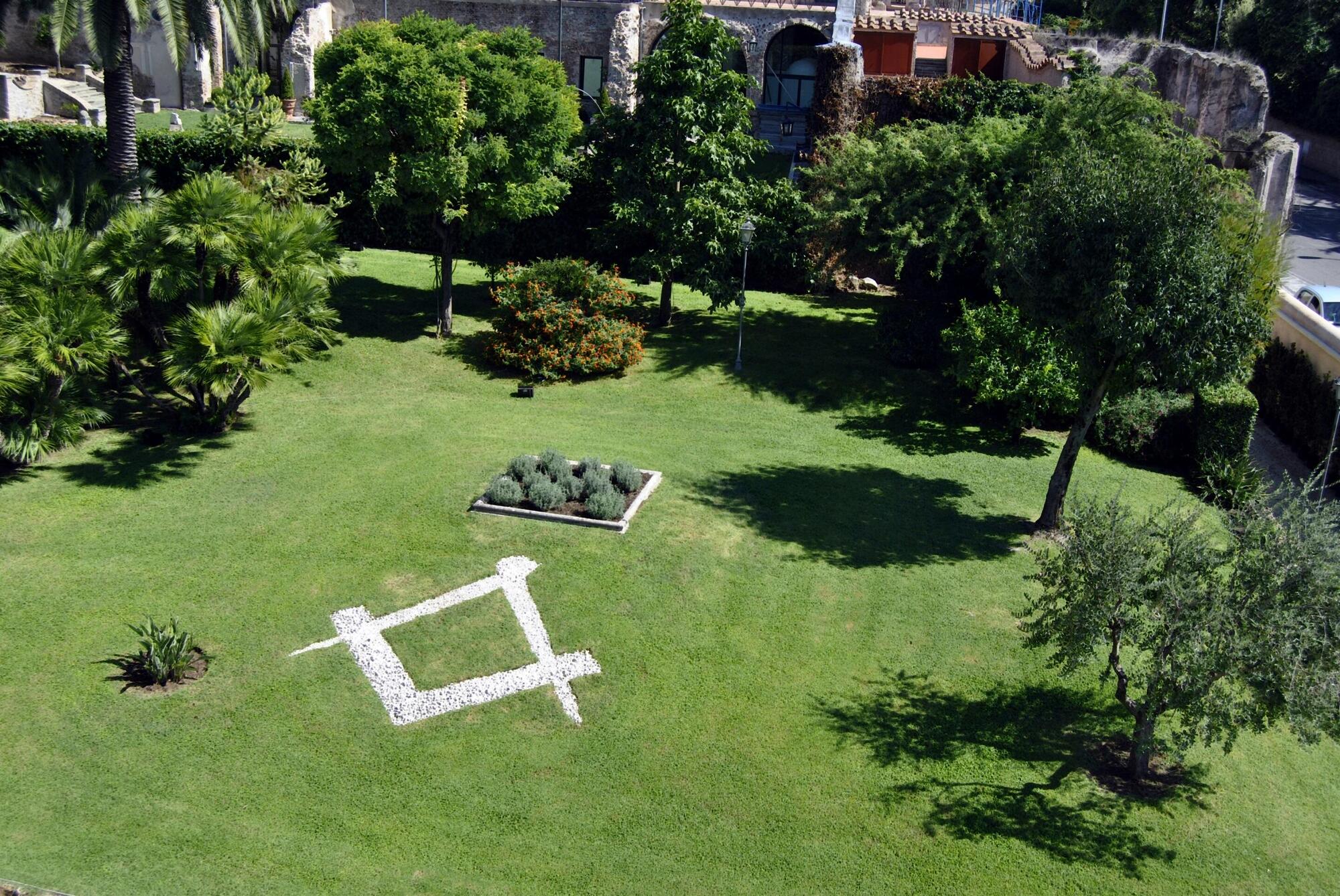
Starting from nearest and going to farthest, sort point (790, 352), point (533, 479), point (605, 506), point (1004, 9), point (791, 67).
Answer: point (605, 506), point (533, 479), point (790, 352), point (791, 67), point (1004, 9)

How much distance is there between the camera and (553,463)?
19.5 m

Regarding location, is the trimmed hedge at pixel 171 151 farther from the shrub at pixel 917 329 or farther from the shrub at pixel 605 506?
the shrub at pixel 605 506

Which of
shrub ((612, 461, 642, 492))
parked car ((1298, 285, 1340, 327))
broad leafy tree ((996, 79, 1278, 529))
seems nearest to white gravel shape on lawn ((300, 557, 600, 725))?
shrub ((612, 461, 642, 492))

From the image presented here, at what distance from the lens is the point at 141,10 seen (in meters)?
22.3

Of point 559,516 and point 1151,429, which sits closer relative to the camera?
point 559,516

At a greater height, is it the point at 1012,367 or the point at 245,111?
the point at 245,111

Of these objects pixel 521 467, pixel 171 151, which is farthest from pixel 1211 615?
pixel 171 151

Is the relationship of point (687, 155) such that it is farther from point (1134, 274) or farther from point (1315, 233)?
point (1315, 233)

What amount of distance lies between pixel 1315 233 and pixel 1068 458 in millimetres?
34515

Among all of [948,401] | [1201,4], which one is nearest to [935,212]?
[948,401]

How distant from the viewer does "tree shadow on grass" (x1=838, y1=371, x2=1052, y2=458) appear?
23.4m

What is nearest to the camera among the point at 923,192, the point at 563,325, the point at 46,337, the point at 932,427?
the point at 46,337

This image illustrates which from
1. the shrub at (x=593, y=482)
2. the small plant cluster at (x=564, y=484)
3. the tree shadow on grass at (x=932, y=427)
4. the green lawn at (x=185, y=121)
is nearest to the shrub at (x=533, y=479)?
the small plant cluster at (x=564, y=484)

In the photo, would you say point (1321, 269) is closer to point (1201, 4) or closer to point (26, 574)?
point (1201, 4)
